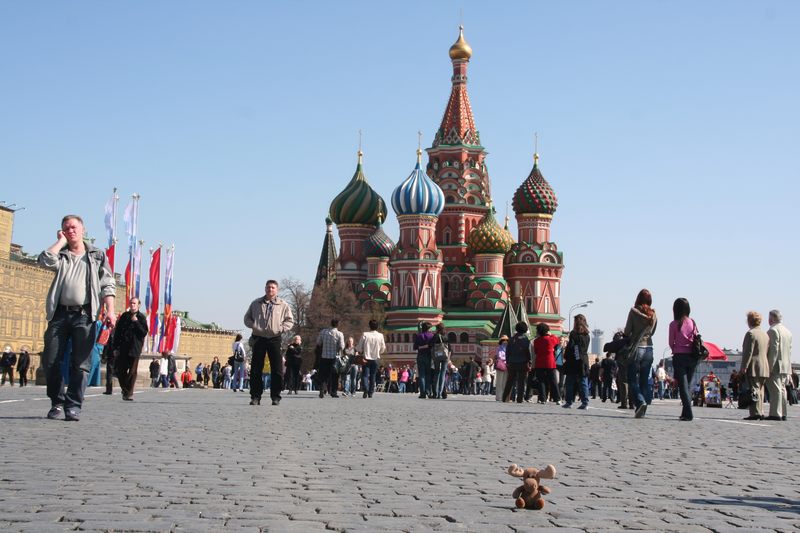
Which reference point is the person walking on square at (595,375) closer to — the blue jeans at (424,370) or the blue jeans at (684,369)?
the blue jeans at (424,370)

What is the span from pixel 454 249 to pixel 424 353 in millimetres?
74262

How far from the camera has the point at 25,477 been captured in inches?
269

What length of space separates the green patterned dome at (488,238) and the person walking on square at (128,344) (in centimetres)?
7748

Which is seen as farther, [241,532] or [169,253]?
[169,253]

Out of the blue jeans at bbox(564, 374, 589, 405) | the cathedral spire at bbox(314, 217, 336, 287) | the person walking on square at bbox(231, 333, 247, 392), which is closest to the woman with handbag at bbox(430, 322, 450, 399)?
the blue jeans at bbox(564, 374, 589, 405)

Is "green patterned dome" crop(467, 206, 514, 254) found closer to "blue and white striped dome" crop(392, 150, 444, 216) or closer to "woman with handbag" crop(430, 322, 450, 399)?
"blue and white striped dome" crop(392, 150, 444, 216)

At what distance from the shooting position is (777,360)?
53.0 ft

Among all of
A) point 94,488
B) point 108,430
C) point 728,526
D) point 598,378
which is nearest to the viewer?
point 728,526

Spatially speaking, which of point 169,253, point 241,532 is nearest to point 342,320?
point 169,253

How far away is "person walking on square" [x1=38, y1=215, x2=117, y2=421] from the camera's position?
11000 mm

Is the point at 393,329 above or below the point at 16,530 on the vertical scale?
above

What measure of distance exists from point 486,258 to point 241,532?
89.7 metres

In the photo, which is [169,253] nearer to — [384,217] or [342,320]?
[342,320]

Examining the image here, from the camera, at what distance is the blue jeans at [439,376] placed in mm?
24359
